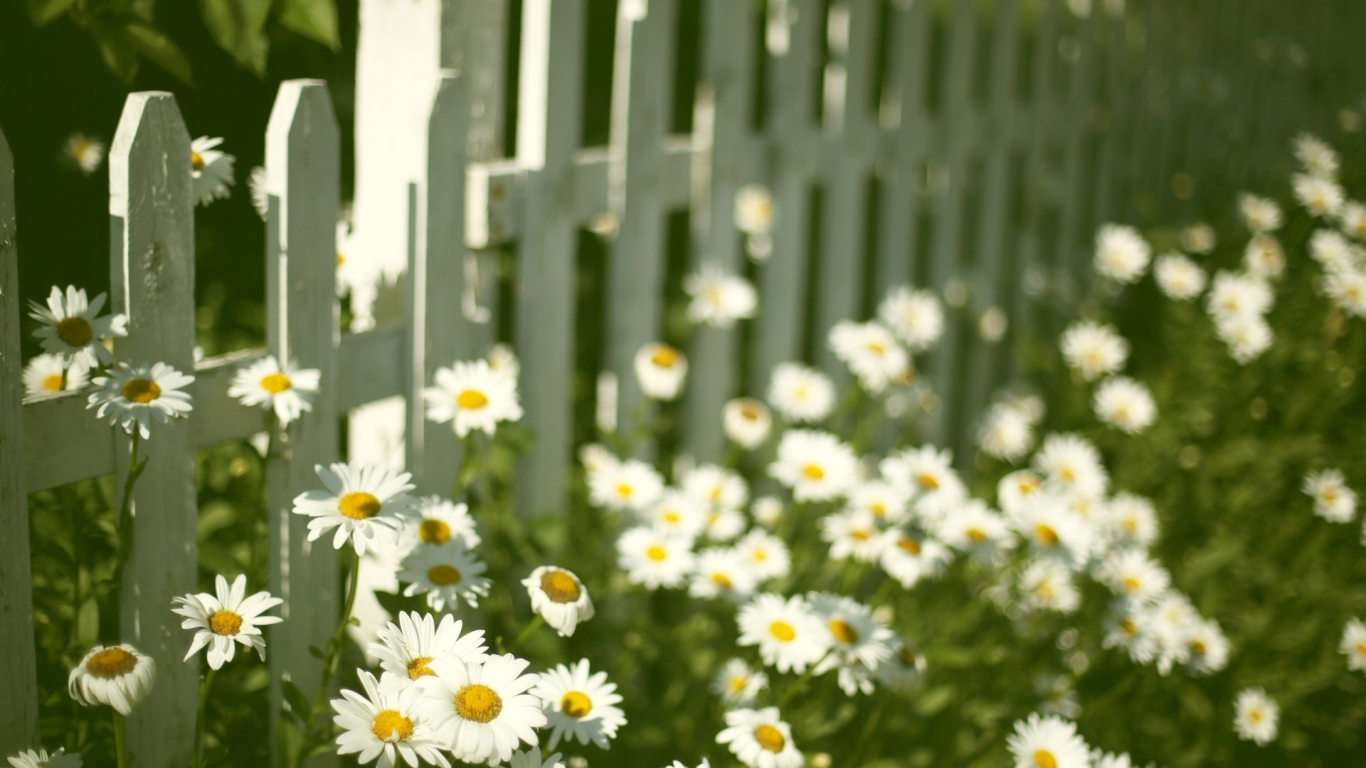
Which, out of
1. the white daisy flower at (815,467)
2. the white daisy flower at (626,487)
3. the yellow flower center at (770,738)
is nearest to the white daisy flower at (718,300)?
the white daisy flower at (815,467)

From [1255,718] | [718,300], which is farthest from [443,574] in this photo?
[1255,718]

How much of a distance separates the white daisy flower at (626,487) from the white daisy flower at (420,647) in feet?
2.54

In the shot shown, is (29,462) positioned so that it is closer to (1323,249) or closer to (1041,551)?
(1041,551)

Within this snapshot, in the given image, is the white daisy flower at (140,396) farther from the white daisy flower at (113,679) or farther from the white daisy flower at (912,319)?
the white daisy flower at (912,319)

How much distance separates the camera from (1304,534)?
2627mm

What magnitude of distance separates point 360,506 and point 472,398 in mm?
373

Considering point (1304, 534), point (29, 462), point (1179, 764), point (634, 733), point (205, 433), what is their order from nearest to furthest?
point (29, 462) < point (205, 433) < point (634, 733) < point (1179, 764) < point (1304, 534)

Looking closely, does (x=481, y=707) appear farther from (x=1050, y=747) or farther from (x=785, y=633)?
(x=1050, y=747)

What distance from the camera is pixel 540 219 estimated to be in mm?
1866

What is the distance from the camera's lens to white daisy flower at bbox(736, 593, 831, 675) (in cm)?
141

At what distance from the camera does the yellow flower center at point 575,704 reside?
1239mm

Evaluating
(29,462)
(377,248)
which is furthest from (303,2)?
(29,462)

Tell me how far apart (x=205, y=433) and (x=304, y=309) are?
0.20m

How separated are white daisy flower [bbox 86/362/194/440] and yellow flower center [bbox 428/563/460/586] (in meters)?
0.33
